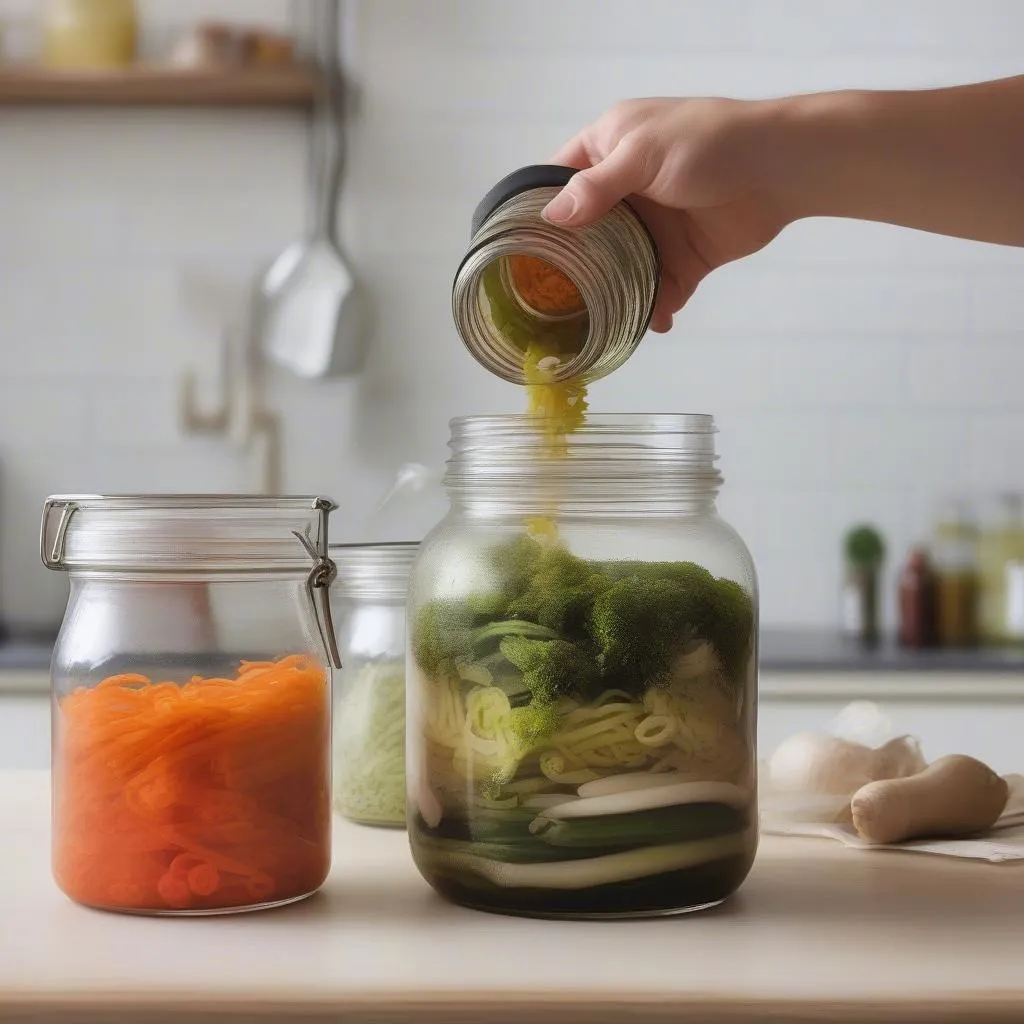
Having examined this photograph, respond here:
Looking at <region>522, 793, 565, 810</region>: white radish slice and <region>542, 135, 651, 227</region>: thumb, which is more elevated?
<region>542, 135, 651, 227</region>: thumb

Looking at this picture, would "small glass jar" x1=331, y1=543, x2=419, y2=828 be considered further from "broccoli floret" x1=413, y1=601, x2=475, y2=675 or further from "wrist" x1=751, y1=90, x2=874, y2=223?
"wrist" x1=751, y1=90, x2=874, y2=223

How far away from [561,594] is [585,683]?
42 millimetres

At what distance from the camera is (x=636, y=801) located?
626 millimetres

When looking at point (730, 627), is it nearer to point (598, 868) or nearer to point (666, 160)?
point (598, 868)

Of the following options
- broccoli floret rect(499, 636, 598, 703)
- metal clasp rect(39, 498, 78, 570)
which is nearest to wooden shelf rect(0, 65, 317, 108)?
metal clasp rect(39, 498, 78, 570)

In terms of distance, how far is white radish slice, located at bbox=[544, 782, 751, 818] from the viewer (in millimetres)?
626

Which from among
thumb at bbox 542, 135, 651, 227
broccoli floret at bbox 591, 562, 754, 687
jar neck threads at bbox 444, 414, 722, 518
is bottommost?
broccoli floret at bbox 591, 562, 754, 687

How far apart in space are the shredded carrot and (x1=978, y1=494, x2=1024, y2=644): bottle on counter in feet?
5.74

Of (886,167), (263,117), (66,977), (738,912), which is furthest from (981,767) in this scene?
(263,117)

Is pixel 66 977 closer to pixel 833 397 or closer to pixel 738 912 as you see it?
pixel 738 912

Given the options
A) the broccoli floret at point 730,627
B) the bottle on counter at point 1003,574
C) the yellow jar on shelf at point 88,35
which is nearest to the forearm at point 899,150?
the broccoli floret at point 730,627

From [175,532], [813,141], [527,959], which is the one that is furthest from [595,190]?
[527,959]

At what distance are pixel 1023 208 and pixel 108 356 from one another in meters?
1.87

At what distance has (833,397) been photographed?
2.39 m
